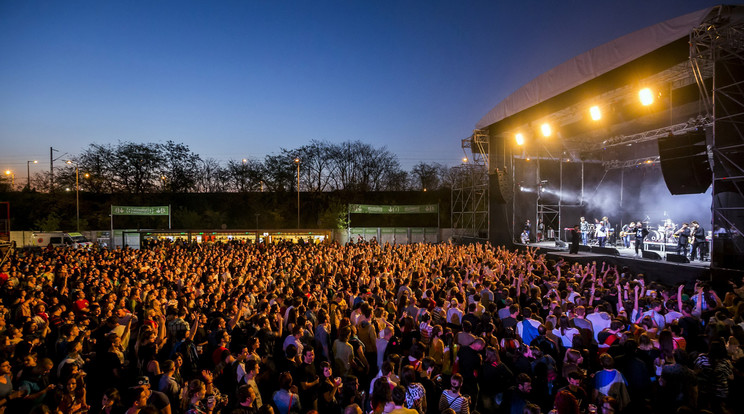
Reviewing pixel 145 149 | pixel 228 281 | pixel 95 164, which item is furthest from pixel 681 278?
pixel 95 164

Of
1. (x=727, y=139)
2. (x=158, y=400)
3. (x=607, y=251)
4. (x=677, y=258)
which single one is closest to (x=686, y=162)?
(x=727, y=139)

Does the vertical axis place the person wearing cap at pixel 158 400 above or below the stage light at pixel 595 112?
below

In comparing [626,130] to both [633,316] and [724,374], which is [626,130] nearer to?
[633,316]

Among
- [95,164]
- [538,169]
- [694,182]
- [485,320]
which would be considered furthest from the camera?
[95,164]

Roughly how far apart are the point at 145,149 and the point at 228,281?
111 ft

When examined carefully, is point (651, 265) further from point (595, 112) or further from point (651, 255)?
point (595, 112)

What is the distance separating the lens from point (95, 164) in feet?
118

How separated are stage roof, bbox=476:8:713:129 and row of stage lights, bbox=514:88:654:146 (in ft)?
5.09

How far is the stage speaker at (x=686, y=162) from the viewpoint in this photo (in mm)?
10203

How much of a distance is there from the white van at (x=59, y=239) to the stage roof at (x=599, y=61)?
922 inches

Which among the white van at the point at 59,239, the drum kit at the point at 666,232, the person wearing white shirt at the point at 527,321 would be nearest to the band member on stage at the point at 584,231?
the drum kit at the point at 666,232

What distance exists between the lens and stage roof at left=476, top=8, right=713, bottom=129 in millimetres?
9094

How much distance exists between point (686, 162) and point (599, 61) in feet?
11.8

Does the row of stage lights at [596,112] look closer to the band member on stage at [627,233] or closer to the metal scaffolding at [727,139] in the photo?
the metal scaffolding at [727,139]
